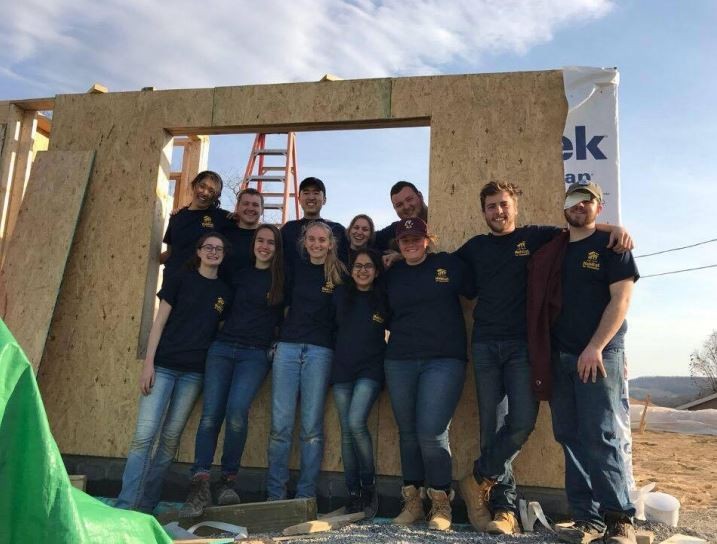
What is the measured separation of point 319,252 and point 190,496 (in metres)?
1.91

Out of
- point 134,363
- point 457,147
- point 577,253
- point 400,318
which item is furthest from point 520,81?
point 134,363

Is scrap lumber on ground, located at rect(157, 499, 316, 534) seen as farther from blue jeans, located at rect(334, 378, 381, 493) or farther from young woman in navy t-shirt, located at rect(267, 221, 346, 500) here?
blue jeans, located at rect(334, 378, 381, 493)

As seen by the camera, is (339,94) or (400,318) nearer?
(400,318)

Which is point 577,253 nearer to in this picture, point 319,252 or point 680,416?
point 319,252

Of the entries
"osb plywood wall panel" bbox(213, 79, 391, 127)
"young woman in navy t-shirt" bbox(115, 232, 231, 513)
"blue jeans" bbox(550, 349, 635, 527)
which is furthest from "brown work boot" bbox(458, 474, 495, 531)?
"osb plywood wall panel" bbox(213, 79, 391, 127)

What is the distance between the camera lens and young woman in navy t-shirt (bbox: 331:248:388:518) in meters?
3.98

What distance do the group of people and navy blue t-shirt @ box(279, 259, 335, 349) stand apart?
0.03ft

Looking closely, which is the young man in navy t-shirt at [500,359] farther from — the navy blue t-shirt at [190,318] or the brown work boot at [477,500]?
the navy blue t-shirt at [190,318]

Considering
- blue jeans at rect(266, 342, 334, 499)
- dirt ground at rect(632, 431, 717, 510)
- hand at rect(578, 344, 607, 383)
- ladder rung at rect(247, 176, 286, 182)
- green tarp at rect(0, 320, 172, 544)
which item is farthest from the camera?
ladder rung at rect(247, 176, 286, 182)

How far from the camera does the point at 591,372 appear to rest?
3.27 m

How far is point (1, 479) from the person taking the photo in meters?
1.25

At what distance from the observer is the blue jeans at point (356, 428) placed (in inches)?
156

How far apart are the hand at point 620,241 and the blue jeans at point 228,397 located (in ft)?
8.03

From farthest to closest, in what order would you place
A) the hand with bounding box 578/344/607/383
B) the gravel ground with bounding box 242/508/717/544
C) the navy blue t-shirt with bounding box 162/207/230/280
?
the navy blue t-shirt with bounding box 162/207/230/280 → the gravel ground with bounding box 242/508/717/544 → the hand with bounding box 578/344/607/383
